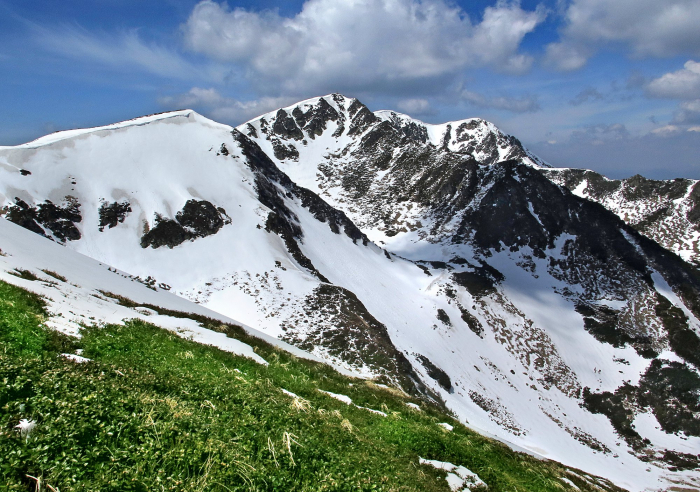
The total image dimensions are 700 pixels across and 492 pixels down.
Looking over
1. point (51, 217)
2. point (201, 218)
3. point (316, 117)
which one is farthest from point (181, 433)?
point (316, 117)

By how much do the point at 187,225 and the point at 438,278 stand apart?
50.8 meters

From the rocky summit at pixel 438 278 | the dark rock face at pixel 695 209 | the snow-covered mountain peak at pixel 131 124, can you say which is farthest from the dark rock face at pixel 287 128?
the dark rock face at pixel 695 209

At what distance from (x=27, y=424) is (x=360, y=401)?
9.57 meters

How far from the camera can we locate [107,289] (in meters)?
21.9

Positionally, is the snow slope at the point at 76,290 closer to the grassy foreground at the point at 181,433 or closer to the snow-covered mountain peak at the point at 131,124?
the grassy foreground at the point at 181,433

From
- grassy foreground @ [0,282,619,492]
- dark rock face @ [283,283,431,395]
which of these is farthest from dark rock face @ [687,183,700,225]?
grassy foreground @ [0,282,619,492]

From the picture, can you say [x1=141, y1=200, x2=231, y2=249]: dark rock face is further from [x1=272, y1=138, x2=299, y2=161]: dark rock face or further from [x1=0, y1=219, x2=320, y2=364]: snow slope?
[x1=272, y1=138, x2=299, y2=161]: dark rock face

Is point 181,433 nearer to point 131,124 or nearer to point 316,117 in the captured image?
point 131,124

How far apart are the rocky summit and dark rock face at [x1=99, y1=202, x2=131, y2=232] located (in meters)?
0.23

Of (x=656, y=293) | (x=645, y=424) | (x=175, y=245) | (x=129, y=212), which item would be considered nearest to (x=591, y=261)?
(x=656, y=293)

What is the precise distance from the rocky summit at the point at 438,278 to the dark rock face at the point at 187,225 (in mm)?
278

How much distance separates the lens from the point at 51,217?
54.2 m

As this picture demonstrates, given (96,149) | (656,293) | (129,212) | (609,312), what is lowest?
(129,212)

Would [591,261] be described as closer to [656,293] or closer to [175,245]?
[656,293]
